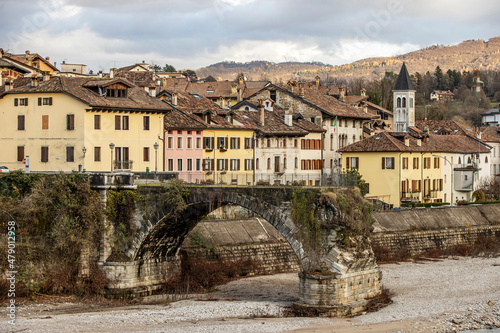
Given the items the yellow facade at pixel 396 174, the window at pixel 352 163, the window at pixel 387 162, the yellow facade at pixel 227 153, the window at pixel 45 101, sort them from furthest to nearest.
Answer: the window at pixel 352 163 → the window at pixel 387 162 → the yellow facade at pixel 396 174 → the yellow facade at pixel 227 153 → the window at pixel 45 101

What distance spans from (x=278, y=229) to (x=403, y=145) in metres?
44.9

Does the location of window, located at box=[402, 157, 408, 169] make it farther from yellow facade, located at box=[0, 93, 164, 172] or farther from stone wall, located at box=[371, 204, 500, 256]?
yellow facade, located at box=[0, 93, 164, 172]

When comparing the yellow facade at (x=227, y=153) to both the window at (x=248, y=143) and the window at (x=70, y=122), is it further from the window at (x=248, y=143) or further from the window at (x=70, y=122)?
the window at (x=70, y=122)

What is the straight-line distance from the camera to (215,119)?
81000mm

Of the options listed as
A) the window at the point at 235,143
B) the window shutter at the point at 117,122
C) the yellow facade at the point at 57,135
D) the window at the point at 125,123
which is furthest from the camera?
the window at the point at 235,143

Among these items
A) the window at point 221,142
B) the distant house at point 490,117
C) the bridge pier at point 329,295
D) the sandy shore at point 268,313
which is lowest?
the sandy shore at point 268,313

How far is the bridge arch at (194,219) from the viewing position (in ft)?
155

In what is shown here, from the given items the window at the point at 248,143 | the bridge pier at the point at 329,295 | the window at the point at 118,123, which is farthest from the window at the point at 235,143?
the bridge pier at the point at 329,295

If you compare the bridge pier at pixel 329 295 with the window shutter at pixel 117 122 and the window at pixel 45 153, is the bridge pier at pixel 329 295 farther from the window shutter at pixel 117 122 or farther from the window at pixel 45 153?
the window at pixel 45 153

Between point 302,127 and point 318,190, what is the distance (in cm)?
4686

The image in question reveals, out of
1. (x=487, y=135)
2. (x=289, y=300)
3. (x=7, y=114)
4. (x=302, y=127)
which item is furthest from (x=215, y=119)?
(x=487, y=135)

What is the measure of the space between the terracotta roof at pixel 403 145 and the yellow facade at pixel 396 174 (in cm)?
54

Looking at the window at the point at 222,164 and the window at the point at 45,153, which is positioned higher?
the window at the point at 45,153

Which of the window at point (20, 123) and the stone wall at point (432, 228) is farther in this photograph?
the stone wall at point (432, 228)
